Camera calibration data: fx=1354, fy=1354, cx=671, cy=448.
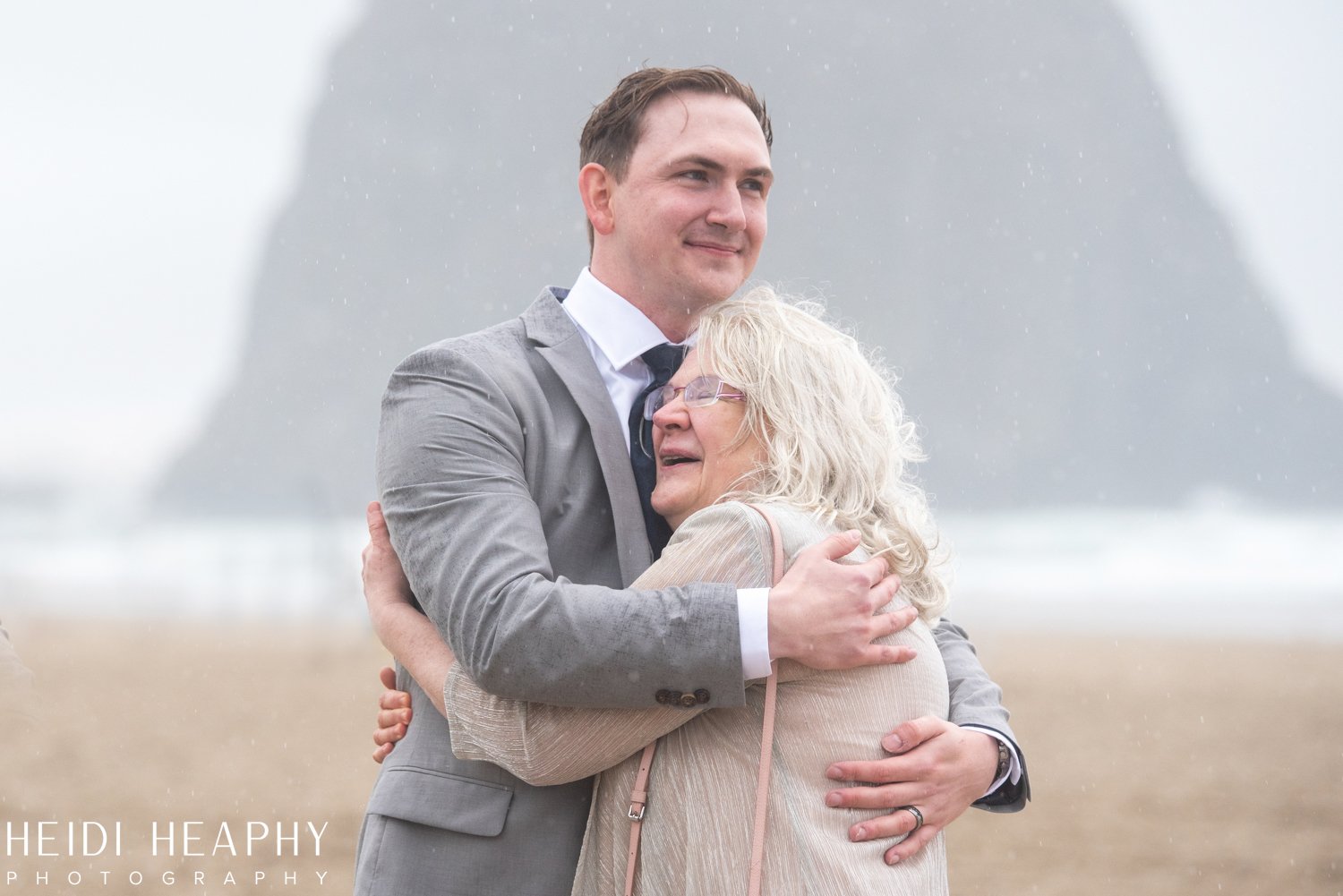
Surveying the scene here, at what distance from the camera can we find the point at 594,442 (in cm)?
235

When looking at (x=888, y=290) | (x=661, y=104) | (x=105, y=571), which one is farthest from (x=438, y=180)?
(x=661, y=104)

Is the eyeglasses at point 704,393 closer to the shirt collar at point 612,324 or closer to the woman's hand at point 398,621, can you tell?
the shirt collar at point 612,324

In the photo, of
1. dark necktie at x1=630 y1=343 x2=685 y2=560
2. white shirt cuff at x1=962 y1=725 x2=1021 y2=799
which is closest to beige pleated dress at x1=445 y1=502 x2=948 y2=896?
white shirt cuff at x1=962 y1=725 x2=1021 y2=799

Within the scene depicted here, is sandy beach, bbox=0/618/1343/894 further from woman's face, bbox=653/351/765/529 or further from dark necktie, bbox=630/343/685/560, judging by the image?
woman's face, bbox=653/351/765/529

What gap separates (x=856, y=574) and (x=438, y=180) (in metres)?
99.2

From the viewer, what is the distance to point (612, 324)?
259 centimetres

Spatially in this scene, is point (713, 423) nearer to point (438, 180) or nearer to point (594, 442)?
point (594, 442)

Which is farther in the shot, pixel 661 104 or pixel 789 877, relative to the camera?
pixel 661 104

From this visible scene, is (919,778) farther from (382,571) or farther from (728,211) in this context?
(728,211)

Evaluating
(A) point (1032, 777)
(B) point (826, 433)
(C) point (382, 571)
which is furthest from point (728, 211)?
(A) point (1032, 777)

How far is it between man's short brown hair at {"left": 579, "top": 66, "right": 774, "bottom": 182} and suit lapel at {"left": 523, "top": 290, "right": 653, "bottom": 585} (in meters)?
0.43

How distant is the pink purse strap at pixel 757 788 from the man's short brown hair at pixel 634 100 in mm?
1030

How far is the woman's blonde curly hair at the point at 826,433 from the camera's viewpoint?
217cm

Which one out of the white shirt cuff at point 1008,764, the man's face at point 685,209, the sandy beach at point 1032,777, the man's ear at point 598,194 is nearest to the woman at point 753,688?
the white shirt cuff at point 1008,764
